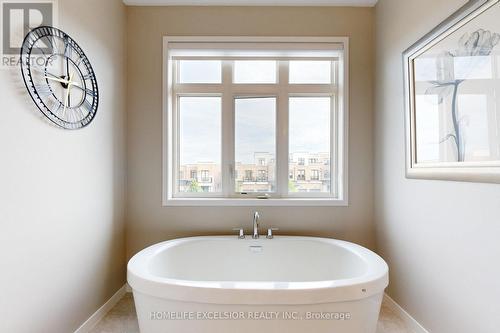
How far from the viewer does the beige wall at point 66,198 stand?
1282 millimetres

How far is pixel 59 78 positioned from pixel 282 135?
1685 mm

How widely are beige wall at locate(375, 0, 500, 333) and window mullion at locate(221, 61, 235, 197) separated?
1.27 metres

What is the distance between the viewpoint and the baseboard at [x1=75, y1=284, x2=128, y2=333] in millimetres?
1829

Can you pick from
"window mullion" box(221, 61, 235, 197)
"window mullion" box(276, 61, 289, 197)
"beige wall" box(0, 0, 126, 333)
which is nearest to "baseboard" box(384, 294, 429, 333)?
"window mullion" box(276, 61, 289, 197)

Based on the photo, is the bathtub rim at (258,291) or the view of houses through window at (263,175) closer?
the bathtub rim at (258,291)

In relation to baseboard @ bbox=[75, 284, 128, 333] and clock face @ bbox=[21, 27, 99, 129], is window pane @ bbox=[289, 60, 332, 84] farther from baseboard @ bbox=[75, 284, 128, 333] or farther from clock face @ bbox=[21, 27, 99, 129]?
baseboard @ bbox=[75, 284, 128, 333]

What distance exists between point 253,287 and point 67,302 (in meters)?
Result: 1.19

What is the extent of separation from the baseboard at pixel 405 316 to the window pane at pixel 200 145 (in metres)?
1.67

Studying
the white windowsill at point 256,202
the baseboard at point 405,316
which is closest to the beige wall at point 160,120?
the white windowsill at point 256,202

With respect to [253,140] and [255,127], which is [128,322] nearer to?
[253,140]

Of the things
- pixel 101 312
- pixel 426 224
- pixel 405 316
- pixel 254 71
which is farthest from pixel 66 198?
pixel 405 316

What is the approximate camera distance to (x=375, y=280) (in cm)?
143

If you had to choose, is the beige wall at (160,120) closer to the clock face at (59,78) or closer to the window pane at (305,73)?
the window pane at (305,73)

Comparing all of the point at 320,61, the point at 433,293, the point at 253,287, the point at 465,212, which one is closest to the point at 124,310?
the point at 253,287
